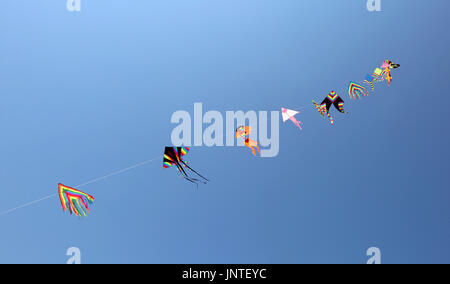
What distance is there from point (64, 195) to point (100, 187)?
0.64ft

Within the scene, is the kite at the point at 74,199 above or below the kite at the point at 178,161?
below

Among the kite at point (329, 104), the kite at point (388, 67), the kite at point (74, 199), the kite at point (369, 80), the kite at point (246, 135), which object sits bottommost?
the kite at point (74, 199)

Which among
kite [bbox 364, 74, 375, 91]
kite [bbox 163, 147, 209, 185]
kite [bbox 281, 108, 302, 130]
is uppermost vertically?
kite [bbox 364, 74, 375, 91]

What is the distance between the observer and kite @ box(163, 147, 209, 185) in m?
2.06

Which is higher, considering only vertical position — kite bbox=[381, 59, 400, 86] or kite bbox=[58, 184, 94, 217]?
kite bbox=[381, 59, 400, 86]

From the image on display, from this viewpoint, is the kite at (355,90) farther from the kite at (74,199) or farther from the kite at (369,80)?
the kite at (74,199)

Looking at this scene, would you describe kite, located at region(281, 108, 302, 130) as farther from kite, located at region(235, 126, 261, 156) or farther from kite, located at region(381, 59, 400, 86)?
kite, located at region(381, 59, 400, 86)

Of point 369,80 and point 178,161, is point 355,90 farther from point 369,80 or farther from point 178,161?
point 178,161

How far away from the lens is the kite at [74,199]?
2.04m

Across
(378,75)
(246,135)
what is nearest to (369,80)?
(378,75)

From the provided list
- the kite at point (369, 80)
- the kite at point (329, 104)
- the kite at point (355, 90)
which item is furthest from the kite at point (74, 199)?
the kite at point (369, 80)

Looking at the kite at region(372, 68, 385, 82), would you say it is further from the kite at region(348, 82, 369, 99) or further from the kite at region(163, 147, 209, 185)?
the kite at region(163, 147, 209, 185)

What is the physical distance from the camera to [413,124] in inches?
82.9

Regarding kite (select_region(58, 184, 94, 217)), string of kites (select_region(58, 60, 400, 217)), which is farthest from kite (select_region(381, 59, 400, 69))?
kite (select_region(58, 184, 94, 217))
